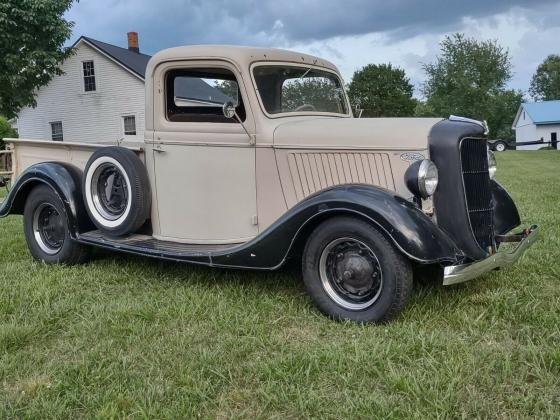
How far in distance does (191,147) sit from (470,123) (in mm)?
2077

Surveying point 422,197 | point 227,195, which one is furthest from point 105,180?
point 422,197

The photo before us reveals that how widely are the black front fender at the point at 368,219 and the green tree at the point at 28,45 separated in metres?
18.6

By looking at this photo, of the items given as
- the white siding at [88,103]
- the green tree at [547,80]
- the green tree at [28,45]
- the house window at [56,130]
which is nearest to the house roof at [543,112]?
the green tree at [547,80]

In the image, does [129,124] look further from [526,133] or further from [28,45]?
[526,133]

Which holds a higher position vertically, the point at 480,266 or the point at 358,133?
the point at 358,133

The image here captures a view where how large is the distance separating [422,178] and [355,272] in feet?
2.38

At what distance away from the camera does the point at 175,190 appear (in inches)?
174

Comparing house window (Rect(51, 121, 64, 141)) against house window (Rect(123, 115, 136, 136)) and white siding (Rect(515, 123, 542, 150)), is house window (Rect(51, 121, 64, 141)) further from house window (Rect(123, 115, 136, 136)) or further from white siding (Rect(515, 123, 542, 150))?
white siding (Rect(515, 123, 542, 150))

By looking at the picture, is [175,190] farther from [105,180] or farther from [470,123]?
[470,123]

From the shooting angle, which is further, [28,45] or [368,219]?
[28,45]

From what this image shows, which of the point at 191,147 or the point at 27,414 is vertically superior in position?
the point at 191,147

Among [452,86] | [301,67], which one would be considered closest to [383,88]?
[452,86]

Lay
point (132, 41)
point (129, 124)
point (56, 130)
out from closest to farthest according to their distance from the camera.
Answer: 1. point (129, 124)
2. point (56, 130)
3. point (132, 41)

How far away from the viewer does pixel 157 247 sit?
14.2ft
